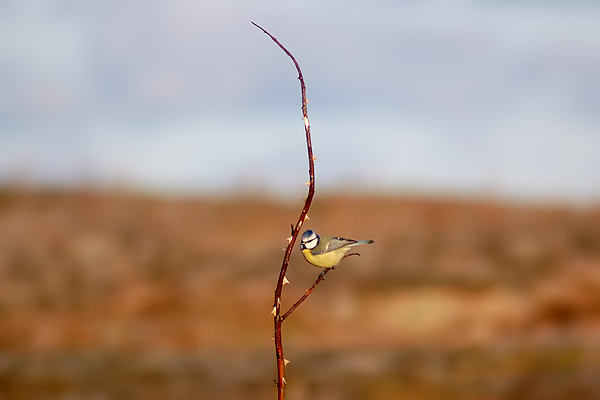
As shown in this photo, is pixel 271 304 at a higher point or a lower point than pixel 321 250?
lower

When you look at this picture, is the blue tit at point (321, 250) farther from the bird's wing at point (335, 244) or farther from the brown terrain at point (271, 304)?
the brown terrain at point (271, 304)

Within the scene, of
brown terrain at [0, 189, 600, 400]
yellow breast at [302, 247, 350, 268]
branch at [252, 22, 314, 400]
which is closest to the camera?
branch at [252, 22, 314, 400]

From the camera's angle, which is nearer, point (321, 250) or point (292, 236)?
point (292, 236)

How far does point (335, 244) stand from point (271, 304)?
5.64 m

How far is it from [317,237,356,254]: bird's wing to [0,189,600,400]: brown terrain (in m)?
4.60

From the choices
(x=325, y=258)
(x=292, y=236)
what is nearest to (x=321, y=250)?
(x=325, y=258)

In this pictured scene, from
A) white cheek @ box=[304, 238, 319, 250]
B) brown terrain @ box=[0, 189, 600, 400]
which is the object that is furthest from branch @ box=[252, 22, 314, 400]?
brown terrain @ box=[0, 189, 600, 400]

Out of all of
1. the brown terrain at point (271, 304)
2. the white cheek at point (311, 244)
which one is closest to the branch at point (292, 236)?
the white cheek at point (311, 244)

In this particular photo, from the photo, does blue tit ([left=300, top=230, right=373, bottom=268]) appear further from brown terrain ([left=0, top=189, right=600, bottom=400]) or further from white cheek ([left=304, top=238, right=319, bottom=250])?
brown terrain ([left=0, top=189, right=600, bottom=400])

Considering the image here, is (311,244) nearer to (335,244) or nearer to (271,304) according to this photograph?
(335,244)

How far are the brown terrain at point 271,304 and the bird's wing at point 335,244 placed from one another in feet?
15.1

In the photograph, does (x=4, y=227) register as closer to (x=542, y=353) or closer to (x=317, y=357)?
(x=317, y=357)

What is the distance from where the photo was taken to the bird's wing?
117 cm

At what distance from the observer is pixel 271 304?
22.2 ft
